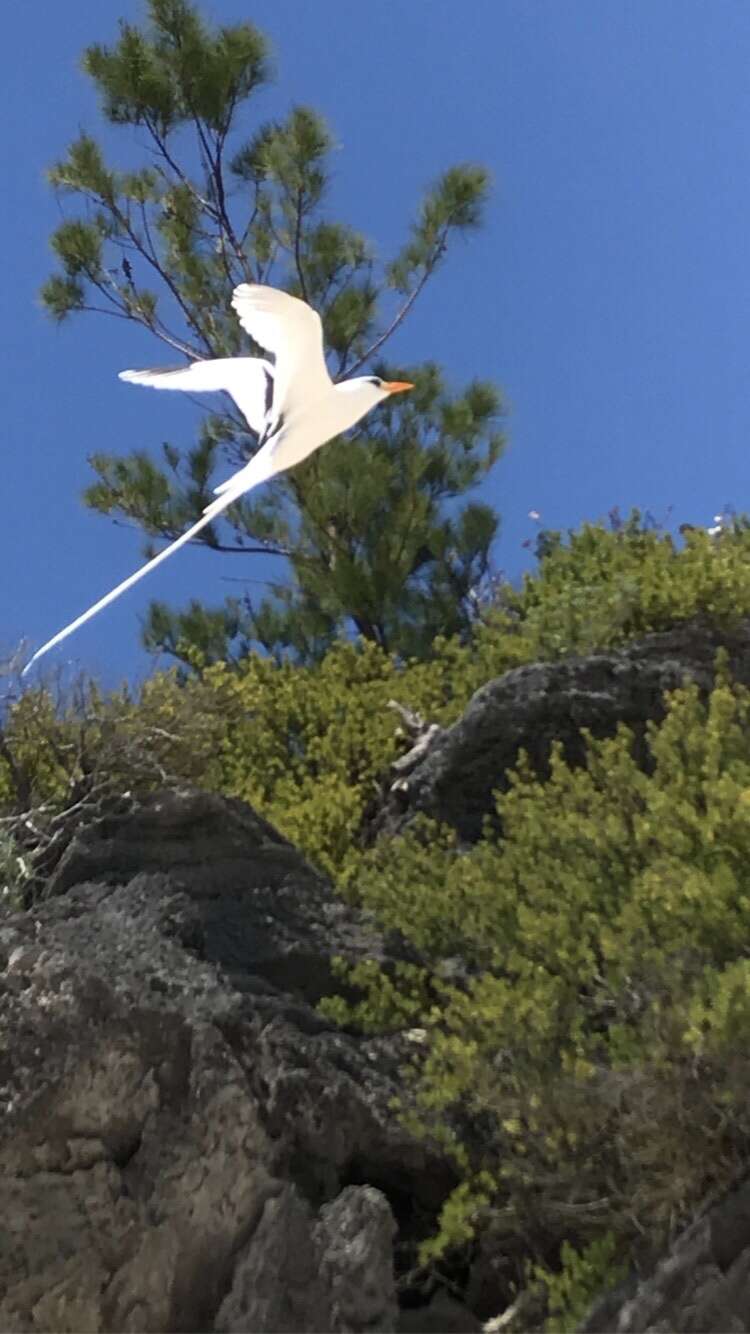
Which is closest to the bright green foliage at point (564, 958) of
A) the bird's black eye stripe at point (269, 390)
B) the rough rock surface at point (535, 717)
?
the rough rock surface at point (535, 717)

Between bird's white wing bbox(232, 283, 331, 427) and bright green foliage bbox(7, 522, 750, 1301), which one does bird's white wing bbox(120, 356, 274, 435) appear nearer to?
bird's white wing bbox(232, 283, 331, 427)

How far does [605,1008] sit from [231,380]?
1.86 meters

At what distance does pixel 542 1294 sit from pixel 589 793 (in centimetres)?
108

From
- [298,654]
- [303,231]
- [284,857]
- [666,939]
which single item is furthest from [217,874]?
[303,231]

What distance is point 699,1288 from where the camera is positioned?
8.18 feet

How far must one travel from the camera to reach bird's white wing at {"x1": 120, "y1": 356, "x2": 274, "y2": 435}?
13.2 ft

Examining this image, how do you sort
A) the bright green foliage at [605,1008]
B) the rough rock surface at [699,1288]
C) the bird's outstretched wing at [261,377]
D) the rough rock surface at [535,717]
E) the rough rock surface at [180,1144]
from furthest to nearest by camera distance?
the rough rock surface at [535,717] → the bird's outstretched wing at [261,377] → the rough rock surface at [180,1144] → the bright green foliage at [605,1008] → the rough rock surface at [699,1288]

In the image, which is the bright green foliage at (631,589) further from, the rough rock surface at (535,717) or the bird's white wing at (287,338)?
the bird's white wing at (287,338)

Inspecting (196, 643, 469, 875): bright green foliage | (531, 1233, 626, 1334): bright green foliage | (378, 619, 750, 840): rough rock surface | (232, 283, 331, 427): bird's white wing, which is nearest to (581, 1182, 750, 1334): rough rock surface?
(531, 1233, 626, 1334): bright green foliage

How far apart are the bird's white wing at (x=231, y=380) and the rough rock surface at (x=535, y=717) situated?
43.4 inches

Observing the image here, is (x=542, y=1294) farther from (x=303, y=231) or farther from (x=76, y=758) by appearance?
(x=303, y=231)

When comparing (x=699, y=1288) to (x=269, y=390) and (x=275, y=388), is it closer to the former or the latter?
(x=275, y=388)

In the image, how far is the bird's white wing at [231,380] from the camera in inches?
158

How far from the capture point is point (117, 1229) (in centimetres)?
302
